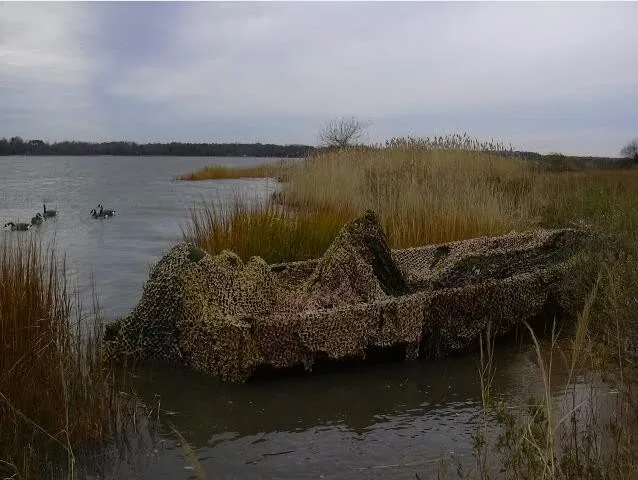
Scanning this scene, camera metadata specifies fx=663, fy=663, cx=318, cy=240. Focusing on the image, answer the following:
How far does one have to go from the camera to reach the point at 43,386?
304 centimetres

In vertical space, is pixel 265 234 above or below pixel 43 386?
above

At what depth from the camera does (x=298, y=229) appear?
22.0ft

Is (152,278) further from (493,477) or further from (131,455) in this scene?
(493,477)

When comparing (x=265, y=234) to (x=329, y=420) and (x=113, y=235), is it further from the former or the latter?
(x=113, y=235)

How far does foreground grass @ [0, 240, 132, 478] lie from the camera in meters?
2.79

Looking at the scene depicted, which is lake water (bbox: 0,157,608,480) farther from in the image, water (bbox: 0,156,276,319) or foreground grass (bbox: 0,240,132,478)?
water (bbox: 0,156,276,319)

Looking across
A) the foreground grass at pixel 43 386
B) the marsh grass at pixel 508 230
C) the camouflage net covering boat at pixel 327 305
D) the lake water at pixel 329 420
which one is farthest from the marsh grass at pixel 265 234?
the foreground grass at pixel 43 386

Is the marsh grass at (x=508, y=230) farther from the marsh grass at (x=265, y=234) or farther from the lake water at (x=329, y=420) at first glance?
the lake water at (x=329, y=420)

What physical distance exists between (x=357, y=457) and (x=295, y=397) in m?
0.84

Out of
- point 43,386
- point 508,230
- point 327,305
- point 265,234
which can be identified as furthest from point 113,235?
point 43,386

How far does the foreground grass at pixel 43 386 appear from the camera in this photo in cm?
279

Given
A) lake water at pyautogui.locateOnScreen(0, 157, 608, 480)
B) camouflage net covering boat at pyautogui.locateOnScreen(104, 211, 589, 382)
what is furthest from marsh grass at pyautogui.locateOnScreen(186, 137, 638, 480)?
camouflage net covering boat at pyautogui.locateOnScreen(104, 211, 589, 382)

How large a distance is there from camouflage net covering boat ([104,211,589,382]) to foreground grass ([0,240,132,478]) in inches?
26.7

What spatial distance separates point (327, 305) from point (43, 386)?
2028 millimetres
